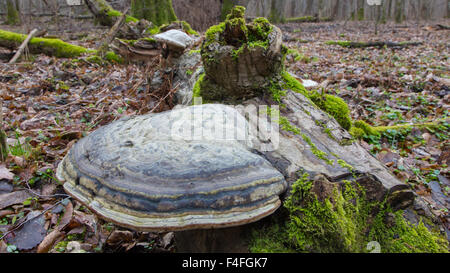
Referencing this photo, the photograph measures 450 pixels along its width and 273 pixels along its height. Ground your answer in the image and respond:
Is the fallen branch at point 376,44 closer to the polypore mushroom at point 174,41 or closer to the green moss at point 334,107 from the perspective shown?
the polypore mushroom at point 174,41

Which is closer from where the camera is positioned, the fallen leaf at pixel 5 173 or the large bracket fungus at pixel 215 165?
the large bracket fungus at pixel 215 165

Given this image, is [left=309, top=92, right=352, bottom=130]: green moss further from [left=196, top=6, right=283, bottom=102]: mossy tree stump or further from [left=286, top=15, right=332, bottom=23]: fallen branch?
[left=286, top=15, right=332, bottom=23]: fallen branch

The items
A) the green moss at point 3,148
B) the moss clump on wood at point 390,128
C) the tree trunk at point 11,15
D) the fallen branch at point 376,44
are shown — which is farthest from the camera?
the tree trunk at point 11,15

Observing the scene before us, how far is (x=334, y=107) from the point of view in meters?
3.21

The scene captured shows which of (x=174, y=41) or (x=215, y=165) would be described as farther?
(x=174, y=41)

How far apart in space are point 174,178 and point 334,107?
2.41 meters

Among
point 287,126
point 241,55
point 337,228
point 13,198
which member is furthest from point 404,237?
point 13,198

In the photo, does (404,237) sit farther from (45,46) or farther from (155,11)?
(155,11)

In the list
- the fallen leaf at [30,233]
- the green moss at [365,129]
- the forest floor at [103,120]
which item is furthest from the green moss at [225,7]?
the fallen leaf at [30,233]

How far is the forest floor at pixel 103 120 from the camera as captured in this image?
95.8 inches

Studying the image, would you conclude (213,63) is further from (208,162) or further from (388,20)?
(388,20)

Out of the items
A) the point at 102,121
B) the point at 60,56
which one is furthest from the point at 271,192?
the point at 60,56

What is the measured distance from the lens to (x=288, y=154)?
199 centimetres

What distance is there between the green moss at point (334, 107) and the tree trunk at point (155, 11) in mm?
9272
